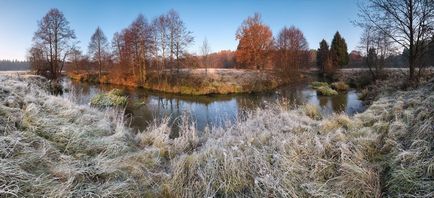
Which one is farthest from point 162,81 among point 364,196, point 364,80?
point 364,196

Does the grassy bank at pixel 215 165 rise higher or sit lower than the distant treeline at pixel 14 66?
lower

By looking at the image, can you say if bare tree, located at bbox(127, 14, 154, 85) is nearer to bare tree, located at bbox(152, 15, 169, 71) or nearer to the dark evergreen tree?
bare tree, located at bbox(152, 15, 169, 71)

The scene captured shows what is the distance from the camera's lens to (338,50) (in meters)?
41.6

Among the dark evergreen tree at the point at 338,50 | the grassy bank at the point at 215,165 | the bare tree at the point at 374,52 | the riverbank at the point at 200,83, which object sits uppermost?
the dark evergreen tree at the point at 338,50

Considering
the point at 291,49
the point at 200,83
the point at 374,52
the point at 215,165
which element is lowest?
the point at 215,165

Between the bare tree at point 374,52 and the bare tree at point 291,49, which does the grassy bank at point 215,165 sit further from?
the bare tree at point 291,49

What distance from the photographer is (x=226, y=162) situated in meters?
3.40

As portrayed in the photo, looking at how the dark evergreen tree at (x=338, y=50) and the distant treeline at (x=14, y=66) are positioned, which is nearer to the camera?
the dark evergreen tree at (x=338, y=50)

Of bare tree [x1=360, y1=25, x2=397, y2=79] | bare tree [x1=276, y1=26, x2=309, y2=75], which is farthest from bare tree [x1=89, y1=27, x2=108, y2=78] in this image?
bare tree [x1=360, y1=25, x2=397, y2=79]

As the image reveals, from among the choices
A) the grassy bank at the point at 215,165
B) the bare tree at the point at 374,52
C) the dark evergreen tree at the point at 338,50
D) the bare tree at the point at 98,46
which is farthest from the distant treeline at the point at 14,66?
the grassy bank at the point at 215,165

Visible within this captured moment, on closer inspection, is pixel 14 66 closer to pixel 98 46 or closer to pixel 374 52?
pixel 98 46

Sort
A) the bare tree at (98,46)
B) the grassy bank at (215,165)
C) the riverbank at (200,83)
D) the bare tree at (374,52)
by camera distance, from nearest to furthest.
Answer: the grassy bank at (215,165) → the riverbank at (200,83) → the bare tree at (374,52) → the bare tree at (98,46)

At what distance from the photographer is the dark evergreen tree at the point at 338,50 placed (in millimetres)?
40719

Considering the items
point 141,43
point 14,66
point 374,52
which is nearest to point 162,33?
point 141,43
